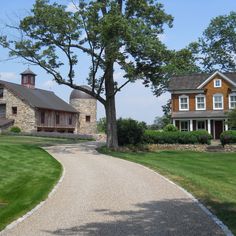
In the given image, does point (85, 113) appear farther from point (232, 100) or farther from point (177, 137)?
point (177, 137)

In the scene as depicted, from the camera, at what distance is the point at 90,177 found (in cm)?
1672

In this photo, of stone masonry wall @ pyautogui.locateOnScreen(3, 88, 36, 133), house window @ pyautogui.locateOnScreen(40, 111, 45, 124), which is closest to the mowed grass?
stone masonry wall @ pyautogui.locateOnScreen(3, 88, 36, 133)

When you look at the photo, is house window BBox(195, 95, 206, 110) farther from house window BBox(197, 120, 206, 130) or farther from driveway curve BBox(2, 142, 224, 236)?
driveway curve BBox(2, 142, 224, 236)

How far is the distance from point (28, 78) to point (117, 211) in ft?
198

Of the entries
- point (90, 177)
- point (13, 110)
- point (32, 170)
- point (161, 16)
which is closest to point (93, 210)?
point (90, 177)

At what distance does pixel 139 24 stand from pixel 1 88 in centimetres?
3490

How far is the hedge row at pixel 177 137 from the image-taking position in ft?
128

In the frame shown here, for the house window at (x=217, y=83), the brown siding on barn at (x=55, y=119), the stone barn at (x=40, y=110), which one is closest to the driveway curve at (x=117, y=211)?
the house window at (x=217, y=83)

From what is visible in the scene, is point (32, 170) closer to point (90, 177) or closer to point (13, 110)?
point (90, 177)

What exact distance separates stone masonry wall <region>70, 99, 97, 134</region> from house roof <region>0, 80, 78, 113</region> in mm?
2316

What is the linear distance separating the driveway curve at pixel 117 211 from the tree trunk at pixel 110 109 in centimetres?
1604

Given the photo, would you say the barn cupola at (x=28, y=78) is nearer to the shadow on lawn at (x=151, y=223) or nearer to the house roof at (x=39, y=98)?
the house roof at (x=39, y=98)

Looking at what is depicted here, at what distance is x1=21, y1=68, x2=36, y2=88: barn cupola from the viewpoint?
224 feet

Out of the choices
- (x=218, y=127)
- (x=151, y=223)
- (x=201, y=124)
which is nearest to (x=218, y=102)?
(x=218, y=127)
